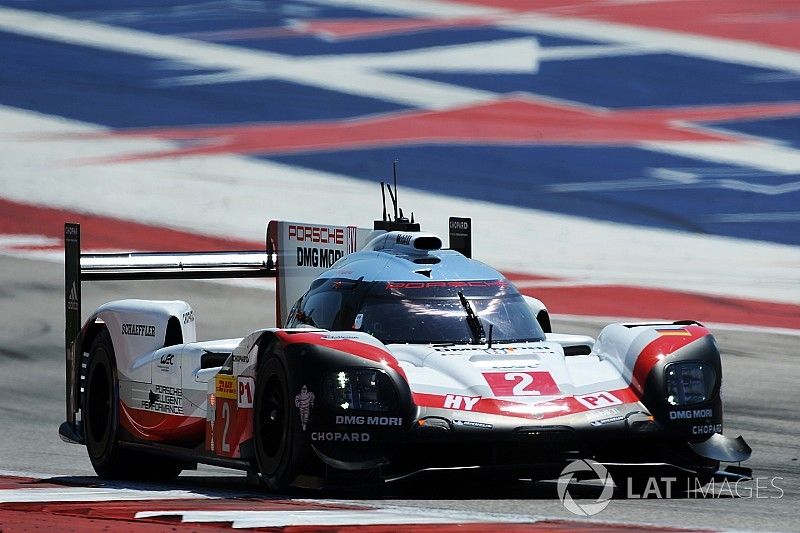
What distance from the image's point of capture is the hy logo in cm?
686

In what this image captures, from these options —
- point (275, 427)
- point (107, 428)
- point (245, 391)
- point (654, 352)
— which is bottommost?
point (107, 428)

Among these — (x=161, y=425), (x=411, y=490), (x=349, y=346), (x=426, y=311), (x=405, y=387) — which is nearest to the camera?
(x=405, y=387)

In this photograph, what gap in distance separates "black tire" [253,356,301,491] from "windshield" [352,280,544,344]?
2.46 feet

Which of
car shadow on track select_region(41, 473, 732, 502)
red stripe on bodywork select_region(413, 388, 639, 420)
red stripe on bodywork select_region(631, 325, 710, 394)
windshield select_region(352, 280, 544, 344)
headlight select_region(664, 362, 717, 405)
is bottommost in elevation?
car shadow on track select_region(41, 473, 732, 502)

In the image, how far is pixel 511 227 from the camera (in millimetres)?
18703

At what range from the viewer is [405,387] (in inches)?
298

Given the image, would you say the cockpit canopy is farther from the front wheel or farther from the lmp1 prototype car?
the front wheel

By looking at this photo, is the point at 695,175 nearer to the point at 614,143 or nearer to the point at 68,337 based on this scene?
the point at 614,143

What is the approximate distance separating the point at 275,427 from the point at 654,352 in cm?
180

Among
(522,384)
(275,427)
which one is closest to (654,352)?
(522,384)

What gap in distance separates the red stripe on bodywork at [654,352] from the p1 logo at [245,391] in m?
1.80

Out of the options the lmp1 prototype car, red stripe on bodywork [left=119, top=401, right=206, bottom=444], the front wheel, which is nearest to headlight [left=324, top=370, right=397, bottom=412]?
the lmp1 prototype car

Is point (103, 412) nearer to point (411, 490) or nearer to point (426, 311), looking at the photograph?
point (426, 311)

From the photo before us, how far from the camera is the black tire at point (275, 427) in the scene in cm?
763
